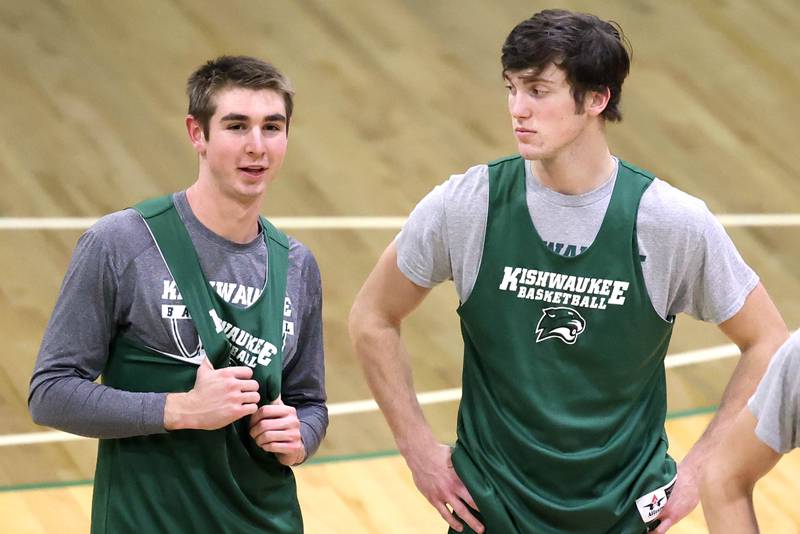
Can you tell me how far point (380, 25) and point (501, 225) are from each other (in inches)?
195

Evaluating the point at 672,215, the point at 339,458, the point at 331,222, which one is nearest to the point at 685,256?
the point at 672,215

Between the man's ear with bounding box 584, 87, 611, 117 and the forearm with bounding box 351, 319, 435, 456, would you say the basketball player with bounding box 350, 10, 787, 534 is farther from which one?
the forearm with bounding box 351, 319, 435, 456

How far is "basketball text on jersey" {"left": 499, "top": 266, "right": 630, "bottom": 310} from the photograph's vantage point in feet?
9.63

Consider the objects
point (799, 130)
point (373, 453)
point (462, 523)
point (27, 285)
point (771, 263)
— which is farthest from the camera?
point (799, 130)

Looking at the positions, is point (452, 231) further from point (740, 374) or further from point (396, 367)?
point (740, 374)

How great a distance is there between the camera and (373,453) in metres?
5.14

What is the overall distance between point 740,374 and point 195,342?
1.13 meters

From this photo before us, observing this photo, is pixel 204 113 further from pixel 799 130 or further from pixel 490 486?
pixel 799 130

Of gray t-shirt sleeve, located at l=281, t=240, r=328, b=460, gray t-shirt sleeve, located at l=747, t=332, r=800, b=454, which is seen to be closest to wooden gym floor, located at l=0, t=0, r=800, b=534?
gray t-shirt sleeve, located at l=281, t=240, r=328, b=460

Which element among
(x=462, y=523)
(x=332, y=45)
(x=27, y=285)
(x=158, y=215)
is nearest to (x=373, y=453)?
(x=27, y=285)

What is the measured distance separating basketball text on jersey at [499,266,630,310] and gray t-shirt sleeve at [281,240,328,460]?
0.47m

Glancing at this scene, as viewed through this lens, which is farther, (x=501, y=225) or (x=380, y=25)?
(x=380, y=25)

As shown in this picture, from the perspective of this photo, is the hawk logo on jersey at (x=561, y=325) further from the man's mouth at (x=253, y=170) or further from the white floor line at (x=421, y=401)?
the white floor line at (x=421, y=401)

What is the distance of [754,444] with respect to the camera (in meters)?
2.43
